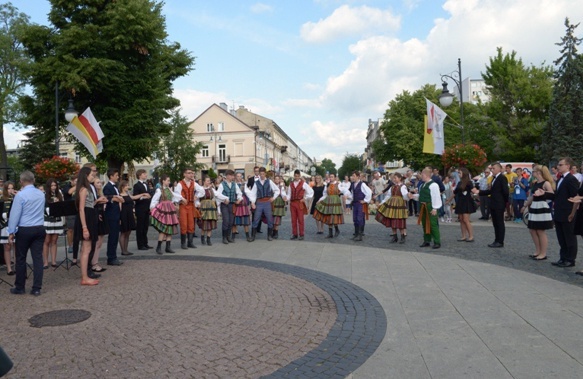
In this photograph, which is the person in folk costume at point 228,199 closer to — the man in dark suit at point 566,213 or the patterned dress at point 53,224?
the patterned dress at point 53,224

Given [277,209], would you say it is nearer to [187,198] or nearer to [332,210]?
[332,210]

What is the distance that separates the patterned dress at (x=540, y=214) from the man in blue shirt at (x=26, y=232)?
9.19 m

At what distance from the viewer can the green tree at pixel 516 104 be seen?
43.4 metres

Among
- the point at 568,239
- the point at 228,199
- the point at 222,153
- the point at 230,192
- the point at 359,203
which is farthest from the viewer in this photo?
the point at 222,153

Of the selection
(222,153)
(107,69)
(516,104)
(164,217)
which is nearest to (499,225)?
(164,217)

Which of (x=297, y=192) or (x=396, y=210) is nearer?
(x=396, y=210)

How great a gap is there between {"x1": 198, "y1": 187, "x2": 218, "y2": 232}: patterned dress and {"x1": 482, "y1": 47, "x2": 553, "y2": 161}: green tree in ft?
132

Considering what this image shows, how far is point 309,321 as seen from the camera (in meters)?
5.37

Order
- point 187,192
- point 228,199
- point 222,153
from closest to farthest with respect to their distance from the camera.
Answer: point 187,192
point 228,199
point 222,153

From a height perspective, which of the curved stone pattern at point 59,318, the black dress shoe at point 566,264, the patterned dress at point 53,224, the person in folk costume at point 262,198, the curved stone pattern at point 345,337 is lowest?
the curved stone pattern at point 345,337

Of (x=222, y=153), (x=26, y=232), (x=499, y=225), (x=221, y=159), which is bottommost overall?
(x=499, y=225)

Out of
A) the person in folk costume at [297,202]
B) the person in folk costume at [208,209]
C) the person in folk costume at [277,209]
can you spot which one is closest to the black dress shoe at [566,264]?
the person in folk costume at [297,202]

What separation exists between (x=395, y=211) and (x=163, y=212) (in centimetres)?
607

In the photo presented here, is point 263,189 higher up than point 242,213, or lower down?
higher up
